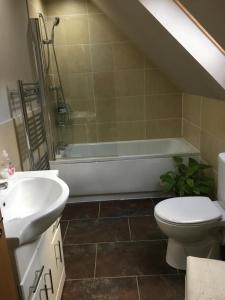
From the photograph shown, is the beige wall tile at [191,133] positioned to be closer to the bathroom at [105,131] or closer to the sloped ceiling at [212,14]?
the bathroom at [105,131]

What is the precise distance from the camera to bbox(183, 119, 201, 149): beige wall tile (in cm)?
302

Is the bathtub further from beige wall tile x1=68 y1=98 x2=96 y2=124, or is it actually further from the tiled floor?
beige wall tile x1=68 y1=98 x2=96 y2=124

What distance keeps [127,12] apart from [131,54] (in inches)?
44.6

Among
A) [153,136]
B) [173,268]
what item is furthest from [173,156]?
[173,268]

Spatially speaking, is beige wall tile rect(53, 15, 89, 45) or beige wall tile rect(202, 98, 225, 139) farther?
beige wall tile rect(53, 15, 89, 45)

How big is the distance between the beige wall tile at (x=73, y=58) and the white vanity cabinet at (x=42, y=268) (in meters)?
2.26

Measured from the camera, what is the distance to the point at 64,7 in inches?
127

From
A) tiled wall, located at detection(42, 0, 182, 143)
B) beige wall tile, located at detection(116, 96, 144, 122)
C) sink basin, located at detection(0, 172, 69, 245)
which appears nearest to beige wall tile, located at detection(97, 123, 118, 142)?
tiled wall, located at detection(42, 0, 182, 143)

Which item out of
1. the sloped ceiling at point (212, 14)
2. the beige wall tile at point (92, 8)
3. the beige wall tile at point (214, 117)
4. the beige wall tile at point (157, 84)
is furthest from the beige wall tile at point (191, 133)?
the beige wall tile at point (92, 8)

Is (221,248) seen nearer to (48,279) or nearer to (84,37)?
(48,279)

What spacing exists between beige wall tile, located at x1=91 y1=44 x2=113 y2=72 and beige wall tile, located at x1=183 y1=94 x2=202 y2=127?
1.07 m

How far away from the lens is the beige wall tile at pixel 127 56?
3.38 meters

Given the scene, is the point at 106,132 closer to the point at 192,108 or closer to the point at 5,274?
the point at 192,108

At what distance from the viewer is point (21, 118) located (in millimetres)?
2279
